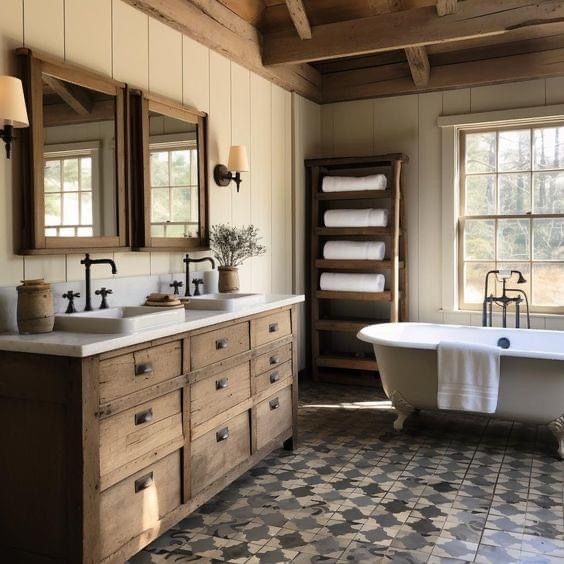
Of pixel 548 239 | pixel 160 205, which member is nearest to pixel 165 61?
pixel 160 205

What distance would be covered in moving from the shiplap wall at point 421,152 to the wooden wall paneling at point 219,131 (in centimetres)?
175

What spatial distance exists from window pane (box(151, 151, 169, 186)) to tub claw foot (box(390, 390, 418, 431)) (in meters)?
2.01

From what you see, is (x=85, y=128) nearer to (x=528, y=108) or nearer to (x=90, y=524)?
(x=90, y=524)

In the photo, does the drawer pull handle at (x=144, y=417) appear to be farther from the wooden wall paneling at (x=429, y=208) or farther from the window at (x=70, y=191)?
the wooden wall paneling at (x=429, y=208)

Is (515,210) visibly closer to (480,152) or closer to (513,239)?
(513,239)

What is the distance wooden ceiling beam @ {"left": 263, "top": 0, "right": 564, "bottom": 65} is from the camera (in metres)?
3.92

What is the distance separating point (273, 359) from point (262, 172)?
1813 mm

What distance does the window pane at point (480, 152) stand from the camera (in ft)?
16.9

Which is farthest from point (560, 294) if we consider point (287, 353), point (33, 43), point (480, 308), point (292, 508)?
point (33, 43)

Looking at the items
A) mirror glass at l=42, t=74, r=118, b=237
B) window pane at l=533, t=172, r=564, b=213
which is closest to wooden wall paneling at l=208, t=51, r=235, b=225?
mirror glass at l=42, t=74, r=118, b=237

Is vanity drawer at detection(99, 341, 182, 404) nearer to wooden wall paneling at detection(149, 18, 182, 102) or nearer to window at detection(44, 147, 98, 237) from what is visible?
window at detection(44, 147, 98, 237)

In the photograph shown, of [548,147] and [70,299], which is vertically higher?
[548,147]

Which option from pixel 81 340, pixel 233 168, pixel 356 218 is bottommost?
pixel 81 340

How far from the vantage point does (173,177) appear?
11.8 feet
